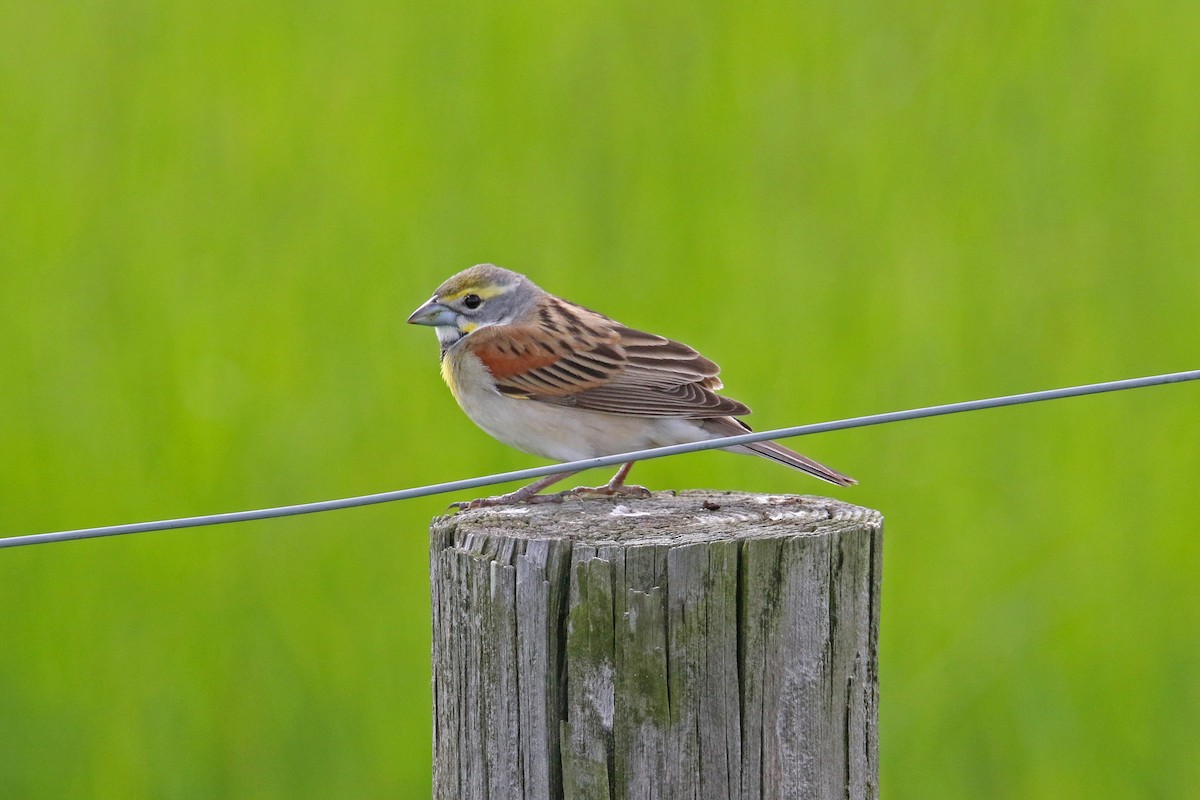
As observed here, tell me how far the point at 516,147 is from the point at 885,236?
185cm

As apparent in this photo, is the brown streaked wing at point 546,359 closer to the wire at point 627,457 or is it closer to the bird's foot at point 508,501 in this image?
the bird's foot at point 508,501

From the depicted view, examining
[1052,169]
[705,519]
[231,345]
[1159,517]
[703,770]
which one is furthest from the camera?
[1052,169]

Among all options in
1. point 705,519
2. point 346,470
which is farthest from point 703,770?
point 346,470

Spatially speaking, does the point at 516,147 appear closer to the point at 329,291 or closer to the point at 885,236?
the point at 329,291

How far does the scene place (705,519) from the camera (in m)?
3.72

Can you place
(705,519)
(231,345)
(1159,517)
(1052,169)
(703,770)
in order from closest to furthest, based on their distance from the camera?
(703,770)
(705,519)
(1159,517)
(231,345)
(1052,169)

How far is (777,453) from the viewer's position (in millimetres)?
5074

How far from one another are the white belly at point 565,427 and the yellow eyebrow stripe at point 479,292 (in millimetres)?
384

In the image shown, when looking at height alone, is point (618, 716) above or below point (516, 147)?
below

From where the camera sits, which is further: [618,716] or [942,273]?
[942,273]

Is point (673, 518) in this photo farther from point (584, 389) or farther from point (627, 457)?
point (584, 389)

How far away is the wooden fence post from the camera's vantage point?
10.4 ft

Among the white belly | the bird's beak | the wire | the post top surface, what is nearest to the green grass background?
the bird's beak

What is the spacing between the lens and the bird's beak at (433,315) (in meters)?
5.91
